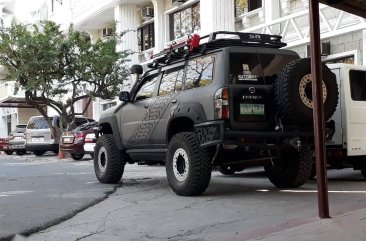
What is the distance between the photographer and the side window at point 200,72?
28.6ft

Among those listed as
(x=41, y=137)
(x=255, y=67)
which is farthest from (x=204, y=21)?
(x=255, y=67)

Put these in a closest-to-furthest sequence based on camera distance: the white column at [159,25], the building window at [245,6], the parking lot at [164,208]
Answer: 1. the parking lot at [164,208]
2. the building window at [245,6]
3. the white column at [159,25]

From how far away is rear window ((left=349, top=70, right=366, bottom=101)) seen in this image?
1011cm

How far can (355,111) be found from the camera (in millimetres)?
10023

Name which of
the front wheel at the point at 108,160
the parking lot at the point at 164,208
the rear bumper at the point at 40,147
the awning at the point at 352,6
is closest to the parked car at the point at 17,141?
the rear bumper at the point at 40,147

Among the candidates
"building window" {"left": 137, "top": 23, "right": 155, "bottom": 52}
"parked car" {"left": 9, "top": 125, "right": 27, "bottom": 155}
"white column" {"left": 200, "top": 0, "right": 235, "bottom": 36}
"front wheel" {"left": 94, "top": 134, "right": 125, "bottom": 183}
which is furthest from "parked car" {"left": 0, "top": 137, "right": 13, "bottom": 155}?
"front wheel" {"left": 94, "top": 134, "right": 125, "bottom": 183}

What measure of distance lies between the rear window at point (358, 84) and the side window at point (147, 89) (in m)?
3.70

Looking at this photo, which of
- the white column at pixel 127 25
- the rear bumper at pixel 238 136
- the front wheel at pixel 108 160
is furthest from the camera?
the white column at pixel 127 25

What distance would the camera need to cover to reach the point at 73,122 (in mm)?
25625

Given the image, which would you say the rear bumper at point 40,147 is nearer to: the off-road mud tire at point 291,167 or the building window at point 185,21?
the building window at point 185,21

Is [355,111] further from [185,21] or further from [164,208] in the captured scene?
[185,21]

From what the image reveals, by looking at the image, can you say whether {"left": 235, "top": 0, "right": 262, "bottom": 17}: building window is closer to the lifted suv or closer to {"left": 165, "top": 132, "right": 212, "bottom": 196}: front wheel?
the lifted suv

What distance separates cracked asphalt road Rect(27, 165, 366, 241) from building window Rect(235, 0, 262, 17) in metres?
12.2

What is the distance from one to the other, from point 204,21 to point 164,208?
49.7 feet
